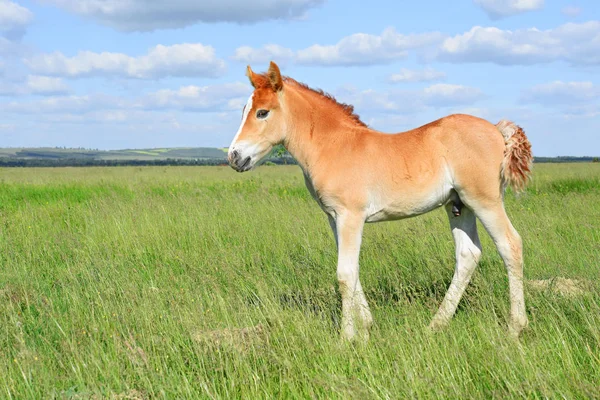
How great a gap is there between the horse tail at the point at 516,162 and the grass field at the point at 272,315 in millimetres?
1103

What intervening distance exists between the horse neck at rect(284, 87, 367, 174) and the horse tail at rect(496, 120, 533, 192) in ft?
4.79

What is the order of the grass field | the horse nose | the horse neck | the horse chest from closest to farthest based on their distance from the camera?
the grass field
the horse nose
the horse chest
the horse neck

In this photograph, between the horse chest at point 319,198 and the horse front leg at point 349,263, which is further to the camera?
the horse chest at point 319,198

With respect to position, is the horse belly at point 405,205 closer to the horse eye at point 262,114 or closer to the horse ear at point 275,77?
the horse eye at point 262,114

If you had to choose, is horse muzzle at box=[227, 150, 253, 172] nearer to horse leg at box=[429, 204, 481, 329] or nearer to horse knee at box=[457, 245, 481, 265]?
horse leg at box=[429, 204, 481, 329]

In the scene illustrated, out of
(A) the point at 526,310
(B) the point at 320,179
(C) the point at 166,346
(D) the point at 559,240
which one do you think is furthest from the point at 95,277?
(D) the point at 559,240

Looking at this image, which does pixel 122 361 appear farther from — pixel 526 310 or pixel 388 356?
pixel 526 310

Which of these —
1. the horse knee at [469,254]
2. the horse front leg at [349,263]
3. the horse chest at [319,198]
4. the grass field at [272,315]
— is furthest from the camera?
the horse knee at [469,254]

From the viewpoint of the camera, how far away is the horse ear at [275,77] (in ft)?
18.1

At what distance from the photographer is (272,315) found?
5.10m

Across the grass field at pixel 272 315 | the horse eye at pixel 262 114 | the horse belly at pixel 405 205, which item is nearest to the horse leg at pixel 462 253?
the grass field at pixel 272 315

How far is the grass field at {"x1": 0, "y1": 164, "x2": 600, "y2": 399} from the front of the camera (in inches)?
153

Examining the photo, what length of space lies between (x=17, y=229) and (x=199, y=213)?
3.35 m

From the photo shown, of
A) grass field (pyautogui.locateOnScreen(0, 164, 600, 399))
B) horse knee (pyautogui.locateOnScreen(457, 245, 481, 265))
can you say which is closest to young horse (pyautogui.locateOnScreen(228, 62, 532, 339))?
horse knee (pyautogui.locateOnScreen(457, 245, 481, 265))
